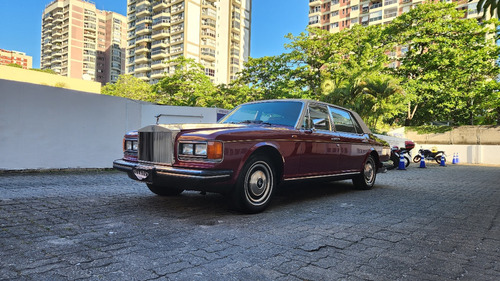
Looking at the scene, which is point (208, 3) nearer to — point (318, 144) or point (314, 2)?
point (314, 2)

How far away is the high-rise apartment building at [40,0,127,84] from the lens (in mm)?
109750

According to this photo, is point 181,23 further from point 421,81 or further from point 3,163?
point 3,163

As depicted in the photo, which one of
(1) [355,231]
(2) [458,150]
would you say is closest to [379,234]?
(1) [355,231]

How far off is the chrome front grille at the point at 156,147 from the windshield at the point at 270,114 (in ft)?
4.74

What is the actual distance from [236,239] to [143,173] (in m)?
1.62

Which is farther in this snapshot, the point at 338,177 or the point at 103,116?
the point at 103,116

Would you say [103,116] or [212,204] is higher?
[103,116]

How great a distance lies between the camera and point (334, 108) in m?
6.11

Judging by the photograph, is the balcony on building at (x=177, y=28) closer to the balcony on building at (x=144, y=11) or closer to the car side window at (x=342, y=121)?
the balcony on building at (x=144, y=11)

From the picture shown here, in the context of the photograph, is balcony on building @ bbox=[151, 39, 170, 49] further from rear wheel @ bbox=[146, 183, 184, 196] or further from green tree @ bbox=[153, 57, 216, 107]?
rear wheel @ bbox=[146, 183, 184, 196]

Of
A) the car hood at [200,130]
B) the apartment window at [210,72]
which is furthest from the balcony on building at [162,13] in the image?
the car hood at [200,130]

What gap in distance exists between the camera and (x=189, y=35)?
230 ft

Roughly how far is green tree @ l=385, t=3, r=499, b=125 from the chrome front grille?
25156 mm

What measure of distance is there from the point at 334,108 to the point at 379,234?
3.17 metres
